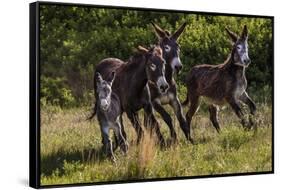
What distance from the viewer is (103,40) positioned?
24.3 feet

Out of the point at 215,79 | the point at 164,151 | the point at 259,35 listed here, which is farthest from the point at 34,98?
the point at 259,35

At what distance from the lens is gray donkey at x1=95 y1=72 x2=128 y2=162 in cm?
738

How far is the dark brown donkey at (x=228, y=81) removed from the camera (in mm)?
8062

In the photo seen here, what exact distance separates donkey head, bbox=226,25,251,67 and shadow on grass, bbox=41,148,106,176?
1.77 meters

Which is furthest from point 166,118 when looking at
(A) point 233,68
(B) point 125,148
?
(A) point 233,68

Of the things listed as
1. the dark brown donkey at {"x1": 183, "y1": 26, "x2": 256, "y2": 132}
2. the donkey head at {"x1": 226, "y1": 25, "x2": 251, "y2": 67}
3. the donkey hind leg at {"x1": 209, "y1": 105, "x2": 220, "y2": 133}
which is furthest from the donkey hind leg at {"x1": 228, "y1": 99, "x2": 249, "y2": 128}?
the donkey head at {"x1": 226, "y1": 25, "x2": 251, "y2": 67}

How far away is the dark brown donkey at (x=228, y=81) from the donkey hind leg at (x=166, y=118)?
417mm

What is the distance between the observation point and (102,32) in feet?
24.4

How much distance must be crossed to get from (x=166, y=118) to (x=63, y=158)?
1.10 m

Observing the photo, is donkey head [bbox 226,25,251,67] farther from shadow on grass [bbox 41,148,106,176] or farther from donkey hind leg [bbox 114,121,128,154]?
shadow on grass [bbox 41,148,106,176]

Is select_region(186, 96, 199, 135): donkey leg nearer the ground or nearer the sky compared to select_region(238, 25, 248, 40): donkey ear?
nearer the ground

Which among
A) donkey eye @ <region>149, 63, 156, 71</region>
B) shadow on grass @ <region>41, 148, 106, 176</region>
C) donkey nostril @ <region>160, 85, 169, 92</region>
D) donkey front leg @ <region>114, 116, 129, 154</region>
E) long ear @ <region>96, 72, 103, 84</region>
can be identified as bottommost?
shadow on grass @ <region>41, 148, 106, 176</region>

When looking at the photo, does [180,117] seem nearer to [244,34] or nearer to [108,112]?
[108,112]

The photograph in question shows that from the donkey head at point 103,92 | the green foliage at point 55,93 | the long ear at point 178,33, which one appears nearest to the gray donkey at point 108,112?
the donkey head at point 103,92
